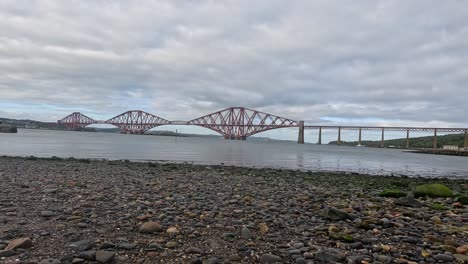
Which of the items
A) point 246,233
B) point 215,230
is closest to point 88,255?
point 215,230

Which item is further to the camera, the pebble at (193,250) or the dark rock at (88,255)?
the pebble at (193,250)

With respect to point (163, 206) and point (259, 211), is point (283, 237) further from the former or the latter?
point (163, 206)

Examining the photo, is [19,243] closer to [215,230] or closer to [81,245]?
[81,245]

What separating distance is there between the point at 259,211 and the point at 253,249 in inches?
85.7

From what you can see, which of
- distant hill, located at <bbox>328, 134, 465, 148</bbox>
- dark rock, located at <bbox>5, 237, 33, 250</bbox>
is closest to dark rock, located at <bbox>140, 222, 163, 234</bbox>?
dark rock, located at <bbox>5, 237, 33, 250</bbox>

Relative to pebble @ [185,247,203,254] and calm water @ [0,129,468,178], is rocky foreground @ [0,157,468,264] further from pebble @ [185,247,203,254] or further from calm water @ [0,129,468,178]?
calm water @ [0,129,468,178]

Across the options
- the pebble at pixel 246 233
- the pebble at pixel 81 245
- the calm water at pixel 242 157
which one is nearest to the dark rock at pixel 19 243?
the pebble at pixel 81 245

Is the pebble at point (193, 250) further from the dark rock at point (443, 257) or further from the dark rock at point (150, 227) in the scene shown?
the dark rock at point (443, 257)

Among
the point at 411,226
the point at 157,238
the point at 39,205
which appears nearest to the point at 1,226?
the point at 39,205

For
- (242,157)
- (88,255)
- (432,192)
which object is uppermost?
(432,192)

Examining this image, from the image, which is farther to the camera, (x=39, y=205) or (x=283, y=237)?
(x=39, y=205)

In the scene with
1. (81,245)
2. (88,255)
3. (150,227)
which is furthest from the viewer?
(150,227)

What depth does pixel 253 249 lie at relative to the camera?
14.7 ft

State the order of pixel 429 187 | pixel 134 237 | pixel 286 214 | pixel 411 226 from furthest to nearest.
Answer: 1. pixel 429 187
2. pixel 286 214
3. pixel 411 226
4. pixel 134 237
